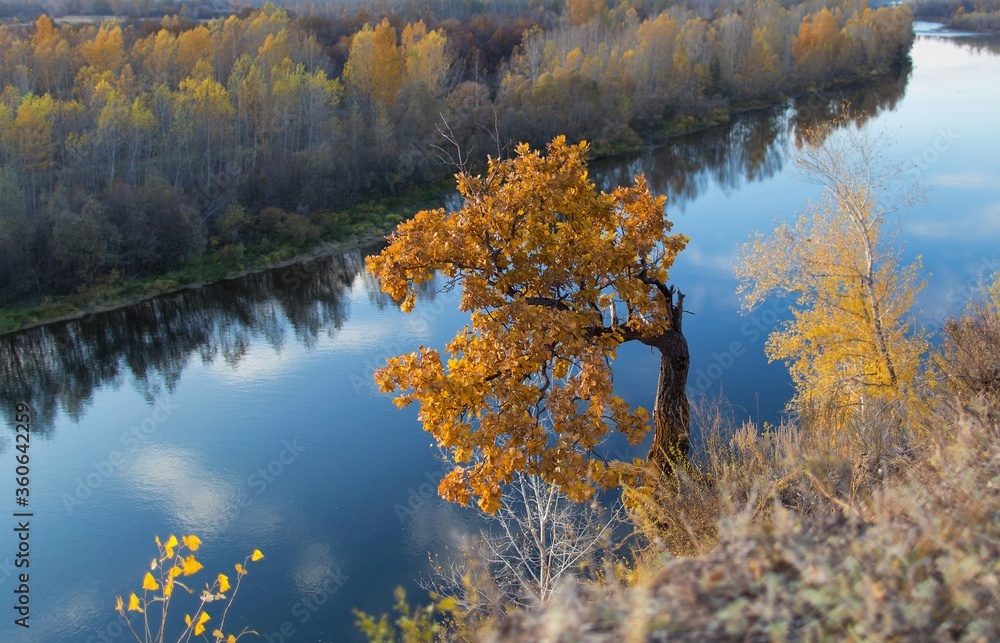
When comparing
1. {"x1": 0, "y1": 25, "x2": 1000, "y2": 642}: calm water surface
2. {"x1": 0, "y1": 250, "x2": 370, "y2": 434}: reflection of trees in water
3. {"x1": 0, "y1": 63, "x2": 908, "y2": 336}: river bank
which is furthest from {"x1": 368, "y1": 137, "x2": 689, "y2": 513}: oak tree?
{"x1": 0, "y1": 63, "x2": 908, "y2": 336}: river bank

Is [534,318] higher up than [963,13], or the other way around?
[963,13]

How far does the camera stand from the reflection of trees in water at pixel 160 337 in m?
15.1

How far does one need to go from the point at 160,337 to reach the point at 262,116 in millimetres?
10676

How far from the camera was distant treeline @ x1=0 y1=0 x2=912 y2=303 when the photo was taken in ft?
65.7

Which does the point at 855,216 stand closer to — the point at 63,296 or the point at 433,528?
the point at 433,528

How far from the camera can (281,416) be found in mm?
13531

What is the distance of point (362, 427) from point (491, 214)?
7.84m

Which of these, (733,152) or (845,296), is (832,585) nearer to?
(845,296)

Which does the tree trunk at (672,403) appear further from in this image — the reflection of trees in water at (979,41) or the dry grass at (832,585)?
the reflection of trees in water at (979,41)

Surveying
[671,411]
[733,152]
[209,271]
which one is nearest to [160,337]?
[209,271]

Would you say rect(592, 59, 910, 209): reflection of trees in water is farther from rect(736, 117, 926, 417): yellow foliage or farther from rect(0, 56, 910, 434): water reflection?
rect(736, 117, 926, 417): yellow foliage
